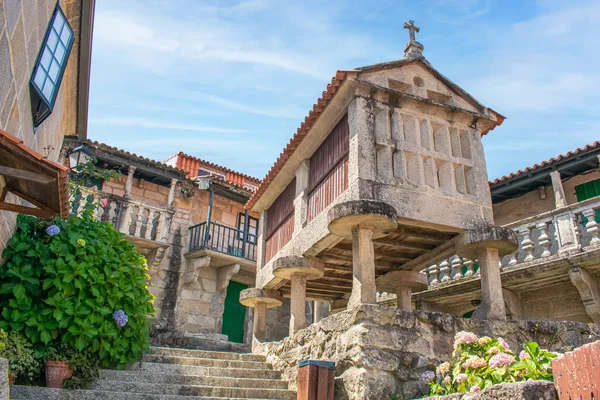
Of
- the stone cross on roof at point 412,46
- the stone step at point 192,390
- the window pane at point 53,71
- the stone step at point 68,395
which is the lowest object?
the stone step at point 68,395

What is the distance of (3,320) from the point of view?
501cm

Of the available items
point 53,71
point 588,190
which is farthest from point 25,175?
point 588,190

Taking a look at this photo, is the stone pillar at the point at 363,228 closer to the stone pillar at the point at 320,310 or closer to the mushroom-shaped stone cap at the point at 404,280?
the mushroom-shaped stone cap at the point at 404,280

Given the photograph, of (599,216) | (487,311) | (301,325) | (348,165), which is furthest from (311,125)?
(599,216)

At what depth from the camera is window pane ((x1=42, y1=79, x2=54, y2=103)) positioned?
542 cm

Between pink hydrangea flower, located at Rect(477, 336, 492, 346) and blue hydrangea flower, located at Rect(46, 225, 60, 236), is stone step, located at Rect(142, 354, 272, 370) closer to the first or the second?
blue hydrangea flower, located at Rect(46, 225, 60, 236)

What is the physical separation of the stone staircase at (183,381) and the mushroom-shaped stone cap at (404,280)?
2.24m

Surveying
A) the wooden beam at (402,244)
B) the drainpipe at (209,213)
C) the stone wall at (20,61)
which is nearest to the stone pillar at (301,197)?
the wooden beam at (402,244)

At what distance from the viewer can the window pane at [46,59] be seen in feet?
17.2

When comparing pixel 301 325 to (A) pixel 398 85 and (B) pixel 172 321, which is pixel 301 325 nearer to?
(A) pixel 398 85

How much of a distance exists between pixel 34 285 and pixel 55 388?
111cm

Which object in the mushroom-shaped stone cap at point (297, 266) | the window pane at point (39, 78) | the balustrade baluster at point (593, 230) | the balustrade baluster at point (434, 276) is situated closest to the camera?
the window pane at point (39, 78)

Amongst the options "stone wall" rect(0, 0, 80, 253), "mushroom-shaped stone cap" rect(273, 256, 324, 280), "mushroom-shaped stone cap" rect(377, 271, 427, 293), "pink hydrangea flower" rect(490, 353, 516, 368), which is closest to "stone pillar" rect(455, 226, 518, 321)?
"mushroom-shaped stone cap" rect(377, 271, 427, 293)

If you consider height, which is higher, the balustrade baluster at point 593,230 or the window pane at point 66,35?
the window pane at point 66,35
